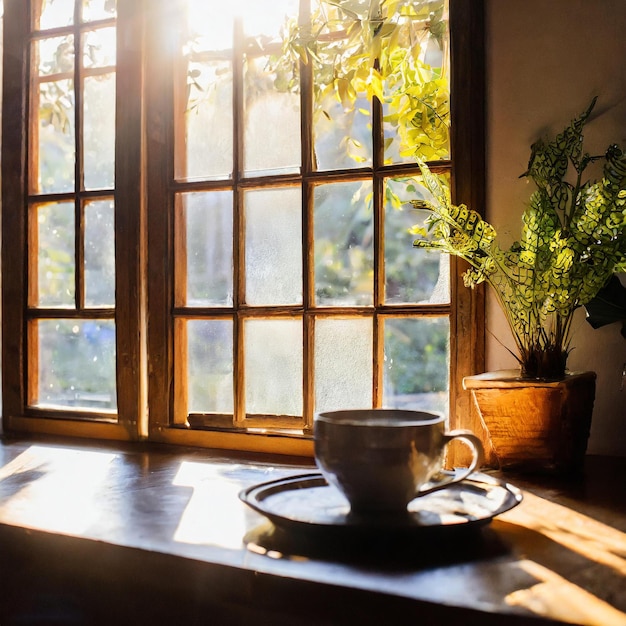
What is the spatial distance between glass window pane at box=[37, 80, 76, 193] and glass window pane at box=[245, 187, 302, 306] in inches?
23.3

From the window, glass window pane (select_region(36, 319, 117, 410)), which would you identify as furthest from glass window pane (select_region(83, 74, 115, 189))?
glass window pane (select_region(36, 319, 117, 410))

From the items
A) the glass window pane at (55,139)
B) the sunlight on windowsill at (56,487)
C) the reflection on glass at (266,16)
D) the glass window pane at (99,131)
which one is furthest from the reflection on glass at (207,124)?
the sunlight on windowsill at (56,487)

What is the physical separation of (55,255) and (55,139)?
0.33 meters

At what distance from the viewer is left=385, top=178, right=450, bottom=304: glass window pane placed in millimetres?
1512

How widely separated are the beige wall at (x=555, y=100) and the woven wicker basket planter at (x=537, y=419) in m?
0.17

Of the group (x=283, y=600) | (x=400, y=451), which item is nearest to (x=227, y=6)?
(x=400, y=451)

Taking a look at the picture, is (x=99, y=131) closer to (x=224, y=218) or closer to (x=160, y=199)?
(x=160, y=199)

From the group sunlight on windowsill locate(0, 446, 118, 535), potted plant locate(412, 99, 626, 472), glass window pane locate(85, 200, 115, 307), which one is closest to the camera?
sunlight on windowsill locate(0, 446, 118, 535)

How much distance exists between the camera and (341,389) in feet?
5.20

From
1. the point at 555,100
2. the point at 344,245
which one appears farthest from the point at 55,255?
the point at 555,100

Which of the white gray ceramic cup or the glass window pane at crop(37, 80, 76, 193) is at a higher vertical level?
the glass window pane at crop(37, 80, 76, 193)

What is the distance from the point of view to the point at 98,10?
1894 mm

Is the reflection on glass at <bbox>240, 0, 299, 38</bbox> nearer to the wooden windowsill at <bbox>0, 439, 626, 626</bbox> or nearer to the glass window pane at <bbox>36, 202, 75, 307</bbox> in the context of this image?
the glass window pane at <bbox>36, 202, 75, 307</bbox>

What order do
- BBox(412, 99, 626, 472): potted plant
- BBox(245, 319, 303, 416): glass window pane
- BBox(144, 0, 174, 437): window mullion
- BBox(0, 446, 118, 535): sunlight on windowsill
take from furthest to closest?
BBox(144, 0, 174, 437): window mullion, BBox(245, 319, 303, 416): glass window pane, BBox(412, 99, 626, 472): potted plant, BBox(0, 446, 118, 535): sunlight on windowsill
